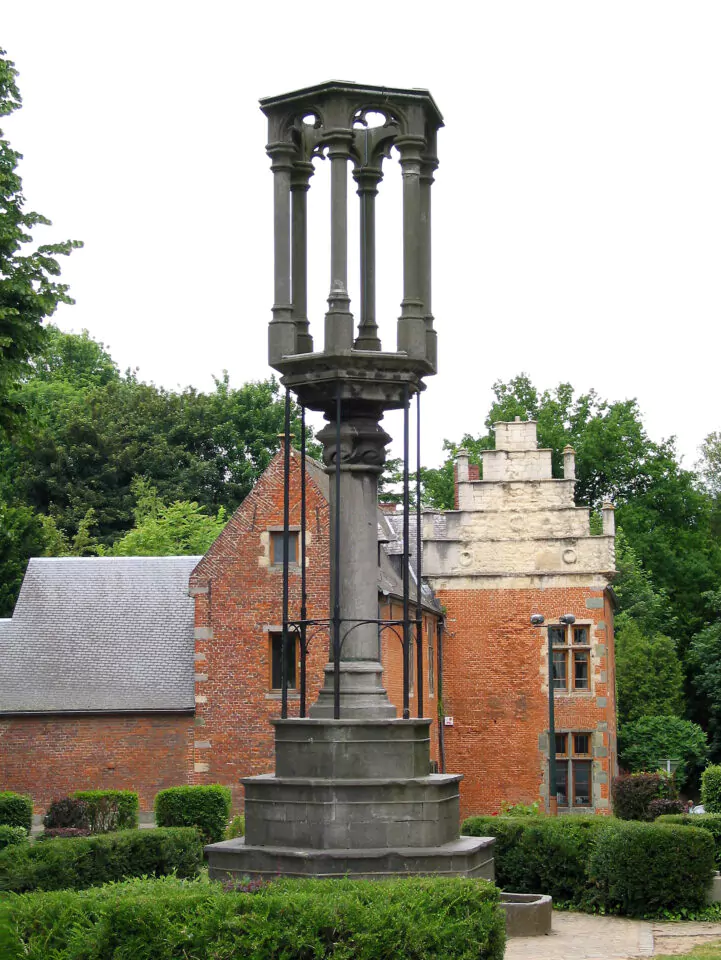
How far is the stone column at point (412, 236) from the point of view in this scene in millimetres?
14242

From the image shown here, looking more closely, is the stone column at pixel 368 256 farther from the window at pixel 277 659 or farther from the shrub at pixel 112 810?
the window at pixel 277 659

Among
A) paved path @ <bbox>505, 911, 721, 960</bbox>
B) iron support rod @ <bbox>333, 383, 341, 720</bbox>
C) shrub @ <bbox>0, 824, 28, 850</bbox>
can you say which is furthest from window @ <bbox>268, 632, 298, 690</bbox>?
iron support rod @ <bbox>333, 383, 341, 720</bbox>

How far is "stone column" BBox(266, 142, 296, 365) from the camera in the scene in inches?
567

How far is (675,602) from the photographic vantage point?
5509 centimetres

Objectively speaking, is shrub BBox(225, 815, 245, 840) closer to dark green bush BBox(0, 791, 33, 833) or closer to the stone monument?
dark green bush BBox(0, 791, 33, 833)

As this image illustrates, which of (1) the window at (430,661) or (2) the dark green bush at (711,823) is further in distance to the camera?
(1) the window at (430,661)

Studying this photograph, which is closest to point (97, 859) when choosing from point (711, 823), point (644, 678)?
point (711, 823)

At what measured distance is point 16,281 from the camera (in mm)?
18969

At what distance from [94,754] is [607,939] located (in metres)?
19.0

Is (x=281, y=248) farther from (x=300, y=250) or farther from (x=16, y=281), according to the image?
(x=16, y=281)

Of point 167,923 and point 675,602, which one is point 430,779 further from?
point 675,602

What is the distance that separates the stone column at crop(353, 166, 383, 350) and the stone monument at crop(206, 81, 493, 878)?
0.05 feet

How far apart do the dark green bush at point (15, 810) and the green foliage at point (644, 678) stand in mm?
22777

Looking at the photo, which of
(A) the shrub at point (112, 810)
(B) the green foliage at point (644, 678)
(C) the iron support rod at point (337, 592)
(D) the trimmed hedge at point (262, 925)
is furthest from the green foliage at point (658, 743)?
(D) the trimmed hedge at point (262, 925)
